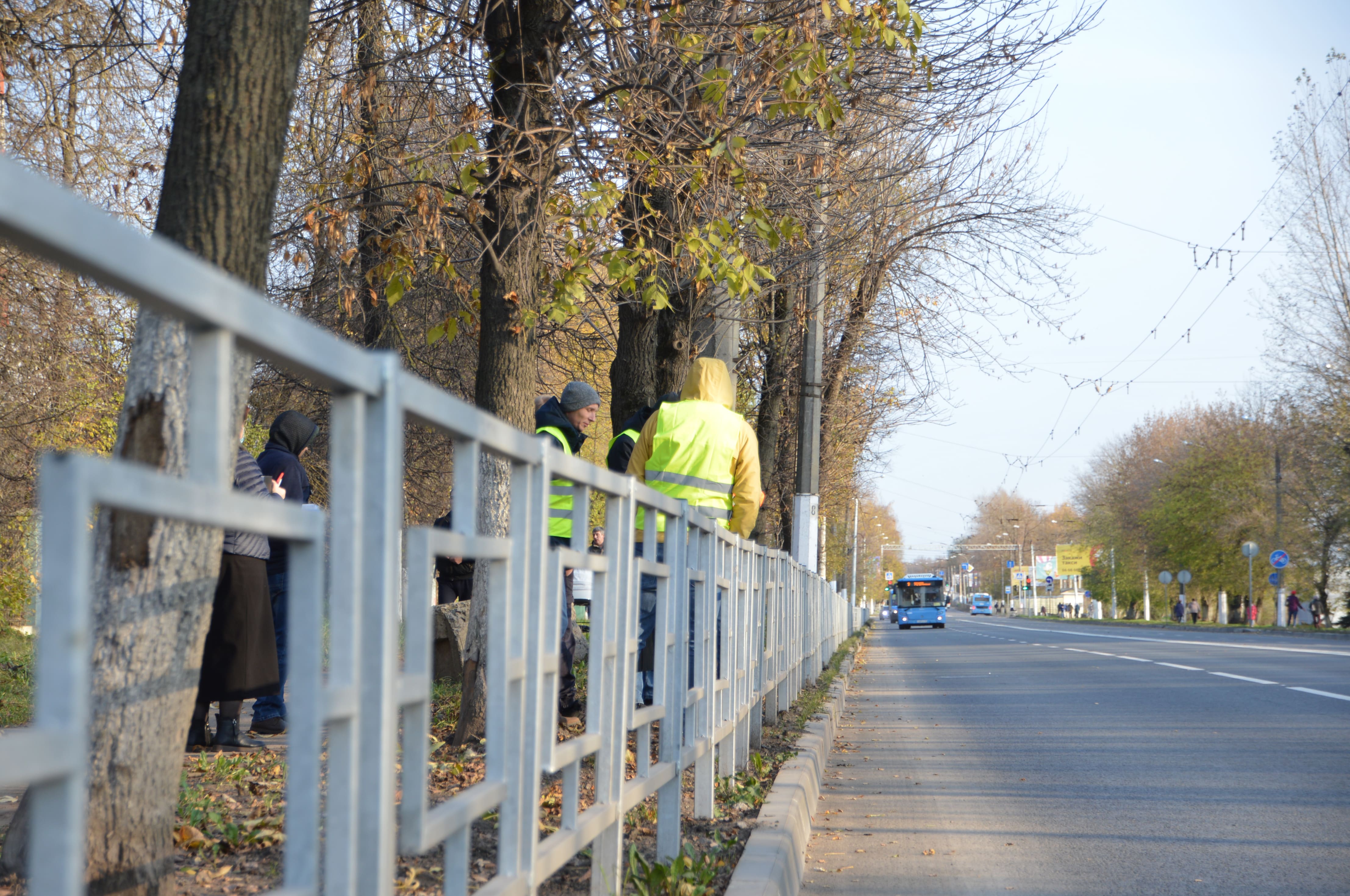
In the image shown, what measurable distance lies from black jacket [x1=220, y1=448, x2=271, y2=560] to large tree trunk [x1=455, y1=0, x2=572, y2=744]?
3.51 ft

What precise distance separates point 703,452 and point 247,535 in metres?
2.29

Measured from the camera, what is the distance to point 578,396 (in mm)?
6953

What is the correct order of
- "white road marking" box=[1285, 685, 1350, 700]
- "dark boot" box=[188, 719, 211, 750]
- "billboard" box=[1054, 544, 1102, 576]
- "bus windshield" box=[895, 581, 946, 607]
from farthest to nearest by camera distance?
"billboard" box=[1054, 544, 1102, 576], "bus windshield" box=[895, 581, 946, 607], "white road marking" box=[1285, 685, 1350, 700], "dark boot" box=[188, 719, 211, 750]

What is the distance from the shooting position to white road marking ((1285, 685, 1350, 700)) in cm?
1123

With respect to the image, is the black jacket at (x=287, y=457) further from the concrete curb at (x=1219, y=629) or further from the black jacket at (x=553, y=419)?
the concrete curb at (x=1219, y=629)

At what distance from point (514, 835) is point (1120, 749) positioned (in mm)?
6865

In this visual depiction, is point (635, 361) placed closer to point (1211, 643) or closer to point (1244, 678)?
point (1244, 678)

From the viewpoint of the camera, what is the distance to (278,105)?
3369 millimetres

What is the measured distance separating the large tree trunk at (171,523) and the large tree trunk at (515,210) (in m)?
3.03

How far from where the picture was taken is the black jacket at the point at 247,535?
586 centimetres

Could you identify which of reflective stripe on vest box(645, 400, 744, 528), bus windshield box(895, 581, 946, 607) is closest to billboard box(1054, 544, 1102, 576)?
bus windshield box(895, 581, 946, 607)

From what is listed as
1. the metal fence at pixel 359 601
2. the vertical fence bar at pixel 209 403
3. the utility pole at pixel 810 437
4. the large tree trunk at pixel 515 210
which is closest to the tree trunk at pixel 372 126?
the large tree trunk at pixel 515 210

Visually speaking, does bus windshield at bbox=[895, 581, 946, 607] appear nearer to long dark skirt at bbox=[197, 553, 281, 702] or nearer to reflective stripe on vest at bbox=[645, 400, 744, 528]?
reflective stripe on vest at bbox=[645, 400, 744, 528]

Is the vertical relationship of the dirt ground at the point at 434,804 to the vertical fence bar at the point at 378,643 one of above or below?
below
